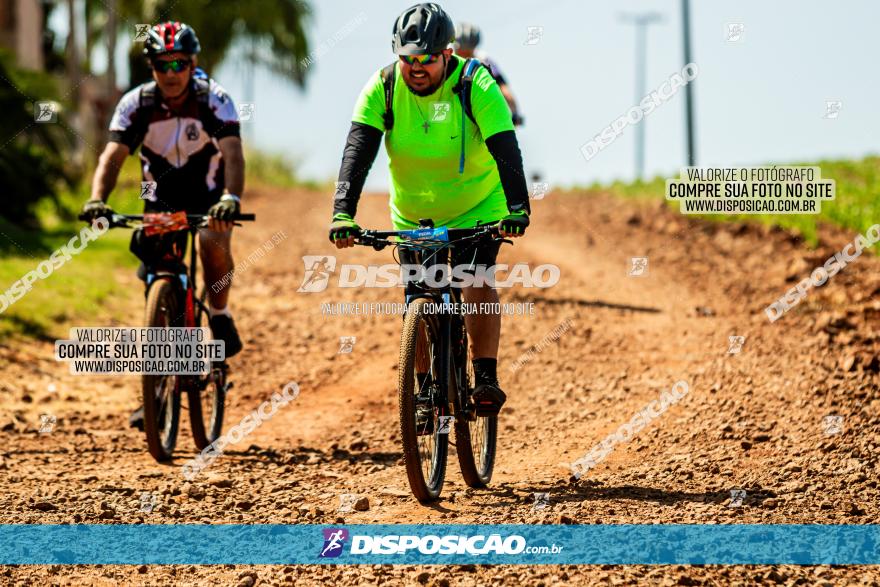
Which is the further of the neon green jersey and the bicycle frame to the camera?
the neon green jersey

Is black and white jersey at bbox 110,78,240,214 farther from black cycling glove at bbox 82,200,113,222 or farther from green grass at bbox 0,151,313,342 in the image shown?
green grass at bbox 0,151,313,342

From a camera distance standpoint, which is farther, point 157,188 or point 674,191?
point 674,191

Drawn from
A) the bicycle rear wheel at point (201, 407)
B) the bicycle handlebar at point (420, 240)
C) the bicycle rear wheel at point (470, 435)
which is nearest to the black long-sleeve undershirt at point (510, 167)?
the bicycle handlebar at point (420, 240)

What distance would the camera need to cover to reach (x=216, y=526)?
519 centimetres

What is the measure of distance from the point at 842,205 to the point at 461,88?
10.1 meters

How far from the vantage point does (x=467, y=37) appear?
1050cm

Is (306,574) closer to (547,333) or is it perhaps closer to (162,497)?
(162,497)

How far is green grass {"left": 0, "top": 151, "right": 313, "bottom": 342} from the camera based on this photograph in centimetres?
1107

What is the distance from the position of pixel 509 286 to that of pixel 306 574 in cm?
768

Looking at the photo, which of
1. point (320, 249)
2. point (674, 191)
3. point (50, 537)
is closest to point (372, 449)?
point (50, 537)

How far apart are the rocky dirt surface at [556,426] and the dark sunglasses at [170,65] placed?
7.94 feet

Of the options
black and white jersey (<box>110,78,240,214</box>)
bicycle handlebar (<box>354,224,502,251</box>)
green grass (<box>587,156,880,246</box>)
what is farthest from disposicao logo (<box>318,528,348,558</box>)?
green grass (<box>587,156,880,246</box>)

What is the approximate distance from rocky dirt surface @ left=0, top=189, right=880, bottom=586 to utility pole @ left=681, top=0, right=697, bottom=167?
10870 millimetres

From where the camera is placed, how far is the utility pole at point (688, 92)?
24.0 metres
